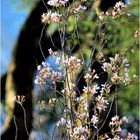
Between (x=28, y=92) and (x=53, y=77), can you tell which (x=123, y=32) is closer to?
(x=28, y=92)

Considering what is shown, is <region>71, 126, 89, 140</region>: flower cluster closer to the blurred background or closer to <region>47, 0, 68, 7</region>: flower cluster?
<region>47, 0, 68, 7</region>: flower cluster

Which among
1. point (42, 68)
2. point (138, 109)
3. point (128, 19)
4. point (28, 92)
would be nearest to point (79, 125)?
point (42, 68)

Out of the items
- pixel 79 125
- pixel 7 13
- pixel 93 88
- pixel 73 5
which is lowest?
pixel 79 125

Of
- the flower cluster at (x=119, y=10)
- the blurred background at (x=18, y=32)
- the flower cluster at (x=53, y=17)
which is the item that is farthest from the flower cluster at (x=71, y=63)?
the blurred background at (x=18, y=32)

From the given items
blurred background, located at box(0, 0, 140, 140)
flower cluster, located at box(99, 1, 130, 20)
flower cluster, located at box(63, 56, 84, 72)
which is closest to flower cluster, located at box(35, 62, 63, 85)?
flower cluster, located at box(63, 56, 84, 72)

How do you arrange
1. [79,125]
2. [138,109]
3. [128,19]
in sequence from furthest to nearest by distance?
[138,109] → [128,19] → [79,125]

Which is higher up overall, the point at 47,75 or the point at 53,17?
the point at 53,17

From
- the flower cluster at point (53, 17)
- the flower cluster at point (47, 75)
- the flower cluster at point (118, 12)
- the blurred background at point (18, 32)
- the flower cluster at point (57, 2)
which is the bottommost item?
the flower cluster at point (47, 75)

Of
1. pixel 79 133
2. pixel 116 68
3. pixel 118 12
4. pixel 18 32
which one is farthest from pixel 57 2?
pixel 18 32

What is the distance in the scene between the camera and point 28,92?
428cm

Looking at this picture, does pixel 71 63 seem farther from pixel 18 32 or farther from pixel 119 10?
pixel 18 32

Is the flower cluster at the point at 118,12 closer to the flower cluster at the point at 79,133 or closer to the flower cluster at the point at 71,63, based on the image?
the flower cluster at the point at 71,63

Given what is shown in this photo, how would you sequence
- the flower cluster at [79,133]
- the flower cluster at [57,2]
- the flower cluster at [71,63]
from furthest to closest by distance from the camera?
the flower cluster at [57,2], the flower cluster at [71,63], the flower cluster at [79,133]

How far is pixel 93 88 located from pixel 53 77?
18cm
